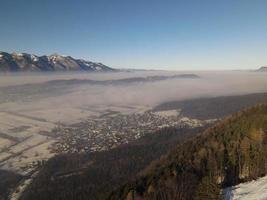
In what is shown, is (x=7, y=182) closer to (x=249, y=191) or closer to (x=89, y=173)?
(x=89, y=173)

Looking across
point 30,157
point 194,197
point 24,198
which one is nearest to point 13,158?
point 30,157

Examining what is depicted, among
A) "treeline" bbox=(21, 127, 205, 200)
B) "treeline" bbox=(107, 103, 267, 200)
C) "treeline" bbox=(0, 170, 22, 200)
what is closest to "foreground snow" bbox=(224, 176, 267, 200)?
"treeline" bbox=(107, 103, 267, 200)

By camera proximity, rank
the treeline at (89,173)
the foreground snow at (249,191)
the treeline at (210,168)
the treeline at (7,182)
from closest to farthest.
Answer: the foreground snow at (249,191) < the treeline at (210,168) < the treeline at (89,173) < the treeline at (7,182)

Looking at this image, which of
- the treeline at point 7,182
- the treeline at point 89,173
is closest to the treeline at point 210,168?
the treeline at point 89,173

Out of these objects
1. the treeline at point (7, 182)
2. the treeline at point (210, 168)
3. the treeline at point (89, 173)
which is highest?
the treeline at point (210, 168)

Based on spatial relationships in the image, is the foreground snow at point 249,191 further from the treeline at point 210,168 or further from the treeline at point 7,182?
the treeline at point 7,182

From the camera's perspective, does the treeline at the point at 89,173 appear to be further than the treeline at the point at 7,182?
No

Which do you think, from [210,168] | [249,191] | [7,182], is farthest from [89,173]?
[249,191]
